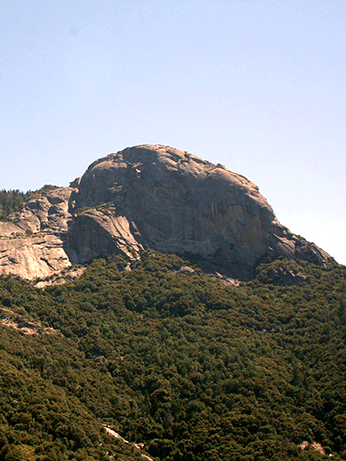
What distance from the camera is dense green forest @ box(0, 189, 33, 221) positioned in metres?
128

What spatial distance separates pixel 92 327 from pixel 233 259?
137 ft

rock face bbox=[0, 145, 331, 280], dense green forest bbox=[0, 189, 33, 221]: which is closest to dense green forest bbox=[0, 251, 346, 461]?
rock face bbox=[0, 145, 331, 280]

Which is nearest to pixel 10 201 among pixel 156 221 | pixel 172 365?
pixel 156 221

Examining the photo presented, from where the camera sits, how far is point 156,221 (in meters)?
121

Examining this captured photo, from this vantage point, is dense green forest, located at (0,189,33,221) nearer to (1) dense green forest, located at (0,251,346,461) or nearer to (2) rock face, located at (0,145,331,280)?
(2) rock face, located at (0,145,331,280)

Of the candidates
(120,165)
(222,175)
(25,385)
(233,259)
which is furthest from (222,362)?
(120,165)

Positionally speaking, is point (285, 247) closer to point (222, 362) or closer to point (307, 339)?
point (307, 339)

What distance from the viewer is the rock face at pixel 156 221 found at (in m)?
114

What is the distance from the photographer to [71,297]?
95750mm

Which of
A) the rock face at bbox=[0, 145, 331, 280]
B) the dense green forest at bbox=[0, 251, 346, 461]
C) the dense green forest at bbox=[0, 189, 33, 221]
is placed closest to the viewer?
the dense green forest at bbox=[0, 251, 346, 461]

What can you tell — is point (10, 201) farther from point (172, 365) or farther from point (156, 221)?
point (172, 365)

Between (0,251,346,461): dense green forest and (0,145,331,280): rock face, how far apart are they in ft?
21.2

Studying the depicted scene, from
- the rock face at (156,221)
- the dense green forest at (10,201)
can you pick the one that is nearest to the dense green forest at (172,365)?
the rock face at (156,221)

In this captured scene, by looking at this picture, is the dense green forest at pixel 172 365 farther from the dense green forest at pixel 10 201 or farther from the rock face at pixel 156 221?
the dense green forest at pixel 10 201
